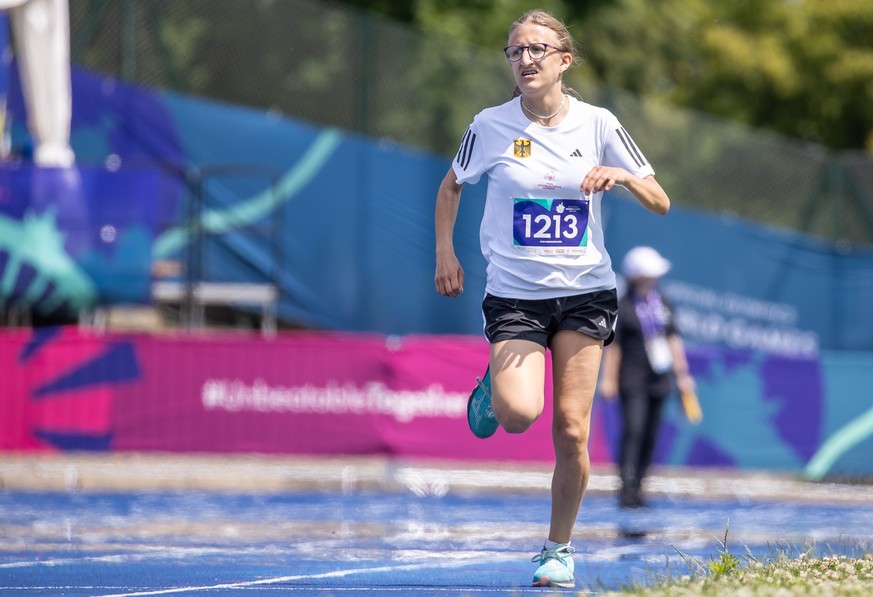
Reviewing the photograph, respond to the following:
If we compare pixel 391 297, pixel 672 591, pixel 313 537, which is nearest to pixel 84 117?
pixel 391 297

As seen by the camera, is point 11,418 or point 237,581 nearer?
point 237,581

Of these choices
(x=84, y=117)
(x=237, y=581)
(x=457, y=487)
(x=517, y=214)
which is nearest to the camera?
(x=517, y=214)

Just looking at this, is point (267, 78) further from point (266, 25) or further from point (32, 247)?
point (32, 247)

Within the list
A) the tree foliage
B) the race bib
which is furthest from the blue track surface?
the tree foliage

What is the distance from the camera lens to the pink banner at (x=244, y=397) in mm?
13586

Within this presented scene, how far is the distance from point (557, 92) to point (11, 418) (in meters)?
8.50

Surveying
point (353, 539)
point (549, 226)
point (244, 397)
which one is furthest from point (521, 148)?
point (244, 397)

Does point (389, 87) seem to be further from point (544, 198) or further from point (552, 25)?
point (544, 198)

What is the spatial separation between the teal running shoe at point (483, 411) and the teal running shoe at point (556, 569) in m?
0.58

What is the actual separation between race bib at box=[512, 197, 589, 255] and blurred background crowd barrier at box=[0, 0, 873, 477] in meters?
7.28

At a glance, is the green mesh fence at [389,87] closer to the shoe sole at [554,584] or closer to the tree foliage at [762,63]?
the shoe sole at [554,584]

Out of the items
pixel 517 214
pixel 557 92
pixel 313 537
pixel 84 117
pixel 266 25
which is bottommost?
pixel 313 537

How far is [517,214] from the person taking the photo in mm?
6422

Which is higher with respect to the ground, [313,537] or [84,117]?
[84,117]
